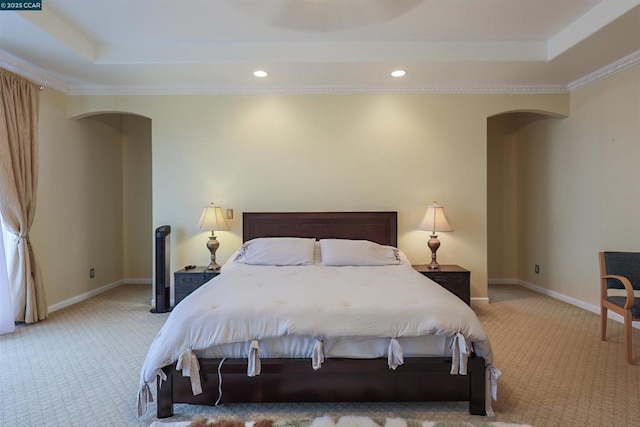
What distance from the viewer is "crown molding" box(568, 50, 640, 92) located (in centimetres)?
361

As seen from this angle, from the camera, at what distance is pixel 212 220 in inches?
163

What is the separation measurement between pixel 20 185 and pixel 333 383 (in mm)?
3878

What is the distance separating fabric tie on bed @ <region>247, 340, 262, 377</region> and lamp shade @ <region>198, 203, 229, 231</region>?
7.52 ft

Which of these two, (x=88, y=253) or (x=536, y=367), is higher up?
(x=88, y=253)

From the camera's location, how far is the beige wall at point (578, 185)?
3.76m

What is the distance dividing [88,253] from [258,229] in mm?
2609

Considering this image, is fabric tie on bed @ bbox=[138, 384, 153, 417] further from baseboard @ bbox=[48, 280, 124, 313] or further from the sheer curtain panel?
baseboard @ bbox=[48, 280, 124, 313]

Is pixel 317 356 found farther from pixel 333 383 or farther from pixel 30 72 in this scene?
pixel 30 72

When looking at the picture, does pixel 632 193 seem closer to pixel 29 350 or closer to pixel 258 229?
pixel 258 229

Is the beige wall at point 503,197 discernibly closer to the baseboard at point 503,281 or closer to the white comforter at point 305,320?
the baseboard at point 503,281

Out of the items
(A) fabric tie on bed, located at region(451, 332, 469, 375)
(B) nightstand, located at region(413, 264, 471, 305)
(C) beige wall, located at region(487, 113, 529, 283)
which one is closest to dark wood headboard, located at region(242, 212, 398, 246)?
(B) nightstand, located at region(413, 264, 471, 305)

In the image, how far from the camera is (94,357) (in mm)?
2969

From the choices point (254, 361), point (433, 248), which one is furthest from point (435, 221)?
point (254, 361)

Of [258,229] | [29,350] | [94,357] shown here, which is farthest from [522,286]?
[29,350]
